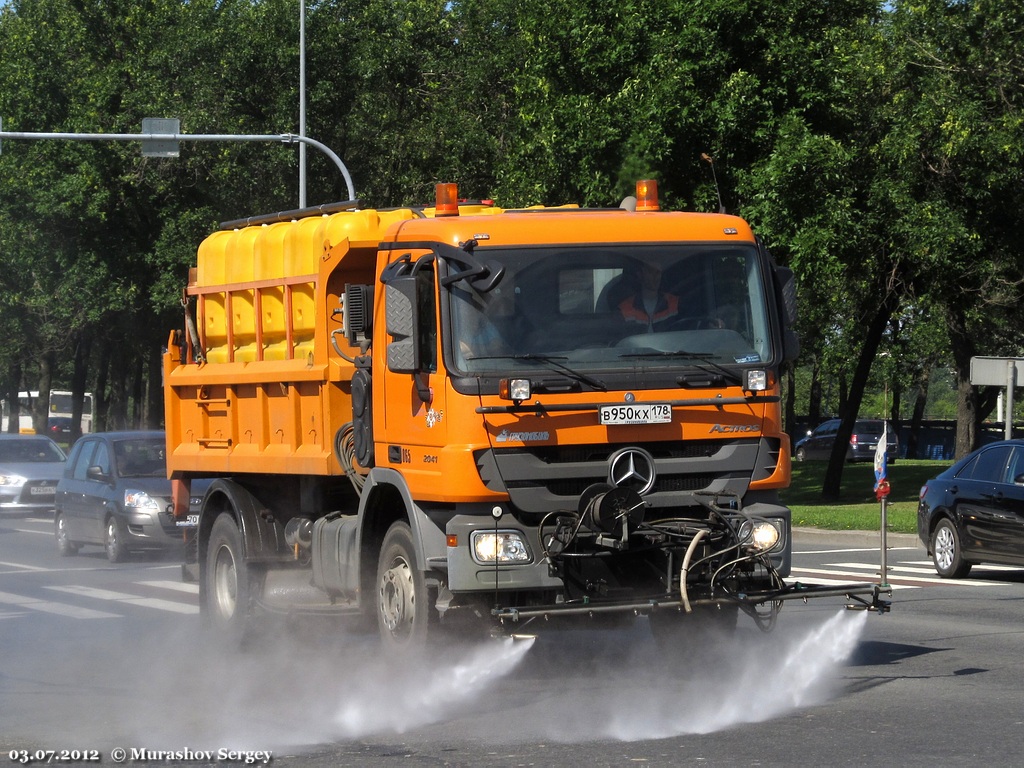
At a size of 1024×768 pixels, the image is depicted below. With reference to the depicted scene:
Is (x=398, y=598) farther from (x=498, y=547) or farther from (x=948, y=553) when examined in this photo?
(x=948, y=553)

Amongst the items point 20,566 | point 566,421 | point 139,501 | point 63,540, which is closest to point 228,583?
point 566,421

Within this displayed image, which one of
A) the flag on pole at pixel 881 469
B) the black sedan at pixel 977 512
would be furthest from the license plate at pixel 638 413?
the black sedan at pixel 977 512

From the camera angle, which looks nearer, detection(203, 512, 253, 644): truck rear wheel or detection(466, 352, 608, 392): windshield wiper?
detection(466, 352, 608, 392): windshield wiper

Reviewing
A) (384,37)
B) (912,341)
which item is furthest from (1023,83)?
(912,341)

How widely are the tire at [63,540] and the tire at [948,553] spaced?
11515mm

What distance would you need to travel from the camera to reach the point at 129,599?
15547 millimetres

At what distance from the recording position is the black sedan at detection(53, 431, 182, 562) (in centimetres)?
1953

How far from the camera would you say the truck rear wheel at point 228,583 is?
37.6 ft

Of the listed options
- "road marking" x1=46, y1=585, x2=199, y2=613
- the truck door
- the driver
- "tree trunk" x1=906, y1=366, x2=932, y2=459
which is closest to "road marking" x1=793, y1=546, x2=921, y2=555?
"road marking" x1=46, y1=585, x2=199, y2=613

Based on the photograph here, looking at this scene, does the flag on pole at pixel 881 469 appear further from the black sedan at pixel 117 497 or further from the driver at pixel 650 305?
the black sedan at pixel 117 497

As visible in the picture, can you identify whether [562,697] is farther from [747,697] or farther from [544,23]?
[544,23]

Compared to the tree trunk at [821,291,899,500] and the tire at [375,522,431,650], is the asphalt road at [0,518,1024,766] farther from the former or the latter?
the tree trunk at [821,291,899,500]

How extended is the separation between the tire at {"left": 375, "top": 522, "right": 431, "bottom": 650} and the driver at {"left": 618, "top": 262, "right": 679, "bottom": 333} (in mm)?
1789

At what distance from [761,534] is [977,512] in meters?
8.25
